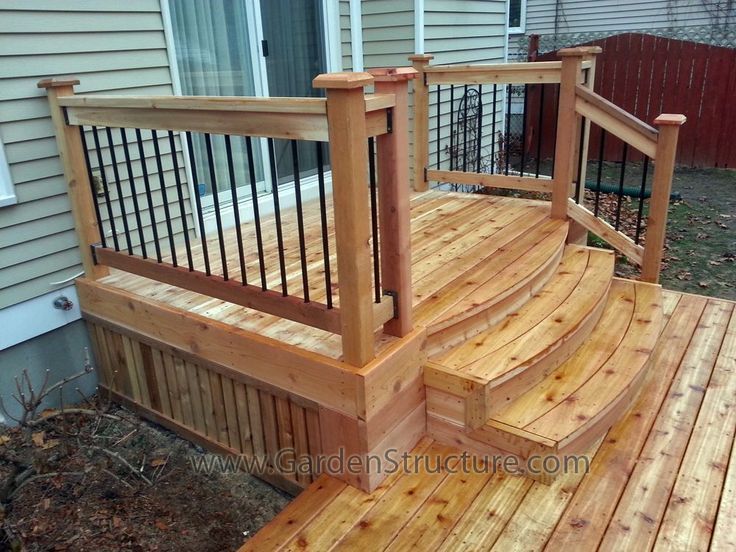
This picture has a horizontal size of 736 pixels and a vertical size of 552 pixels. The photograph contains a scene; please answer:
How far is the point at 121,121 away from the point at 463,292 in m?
1.68

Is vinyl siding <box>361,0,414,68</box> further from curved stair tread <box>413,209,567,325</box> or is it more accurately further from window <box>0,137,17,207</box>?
window <box>0,137,17,207</box>

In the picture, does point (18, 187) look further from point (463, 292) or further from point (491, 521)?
point (491, 521)

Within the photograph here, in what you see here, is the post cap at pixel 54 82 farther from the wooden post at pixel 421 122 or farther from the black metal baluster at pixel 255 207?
the wooden post at pixel 421 122

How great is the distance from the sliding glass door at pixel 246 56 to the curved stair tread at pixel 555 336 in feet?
6.74

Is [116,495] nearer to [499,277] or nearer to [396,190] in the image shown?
[396,190]

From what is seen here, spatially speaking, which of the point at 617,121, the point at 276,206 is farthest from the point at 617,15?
the point at 276,206

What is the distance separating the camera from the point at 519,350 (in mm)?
2580

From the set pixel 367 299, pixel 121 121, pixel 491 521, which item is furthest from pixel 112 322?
pixel 491 521

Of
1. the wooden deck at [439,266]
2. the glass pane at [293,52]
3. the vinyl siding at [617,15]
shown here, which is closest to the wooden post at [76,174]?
the wooden deck at [439,266]

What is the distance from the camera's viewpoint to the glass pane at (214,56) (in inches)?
143

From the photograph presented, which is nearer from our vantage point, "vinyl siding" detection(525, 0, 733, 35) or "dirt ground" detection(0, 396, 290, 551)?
"dirt ground" detection(0, 396, 290, 551)

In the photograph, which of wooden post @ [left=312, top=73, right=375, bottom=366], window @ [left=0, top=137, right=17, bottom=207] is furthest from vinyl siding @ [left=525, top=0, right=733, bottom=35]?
window @ [left=0, top=137, right=17, bottom=207]

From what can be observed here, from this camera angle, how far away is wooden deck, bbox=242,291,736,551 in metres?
2.05

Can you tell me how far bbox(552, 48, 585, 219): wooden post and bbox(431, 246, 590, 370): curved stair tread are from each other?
430 millimetres
